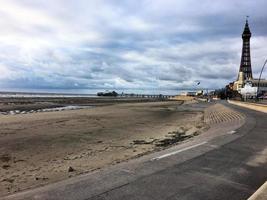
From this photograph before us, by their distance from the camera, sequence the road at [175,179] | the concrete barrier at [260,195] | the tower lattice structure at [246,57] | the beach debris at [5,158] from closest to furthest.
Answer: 1. the concrete barrier at [260,195]
2. the road at [175,179]
3. the beach debris at [5,158]
4. the tower lattice structure at [246,57]

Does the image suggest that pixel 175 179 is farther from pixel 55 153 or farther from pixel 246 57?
pixel 246 57

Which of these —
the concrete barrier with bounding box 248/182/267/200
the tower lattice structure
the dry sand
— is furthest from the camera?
the tower lattice structure

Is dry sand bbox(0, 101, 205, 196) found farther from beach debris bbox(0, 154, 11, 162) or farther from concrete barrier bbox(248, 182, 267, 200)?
concrete barrier bbox(248, 182, 267, 200)

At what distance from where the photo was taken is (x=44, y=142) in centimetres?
1839

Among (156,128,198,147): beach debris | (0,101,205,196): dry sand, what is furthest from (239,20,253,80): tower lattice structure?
(156,128,198,147): beach debris

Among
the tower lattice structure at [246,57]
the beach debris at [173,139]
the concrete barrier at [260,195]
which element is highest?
the tower lattice structure at [246,57]

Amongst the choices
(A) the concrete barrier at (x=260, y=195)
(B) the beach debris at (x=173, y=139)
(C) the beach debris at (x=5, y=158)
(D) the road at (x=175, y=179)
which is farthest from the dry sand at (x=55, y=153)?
(A) the concrete barrier at (x=260, y=195)

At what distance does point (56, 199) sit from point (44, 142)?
37.4 ft

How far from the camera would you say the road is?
778cm

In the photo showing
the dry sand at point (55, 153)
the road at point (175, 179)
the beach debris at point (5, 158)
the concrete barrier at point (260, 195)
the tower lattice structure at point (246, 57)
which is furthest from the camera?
the tower lattice structure at point (246, 57)

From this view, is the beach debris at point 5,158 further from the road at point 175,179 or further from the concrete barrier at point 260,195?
the concrete barrier at point 260,195

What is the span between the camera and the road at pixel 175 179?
778 centimetres

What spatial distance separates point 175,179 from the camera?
9.06 m

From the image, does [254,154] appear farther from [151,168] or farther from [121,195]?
[121,195]
